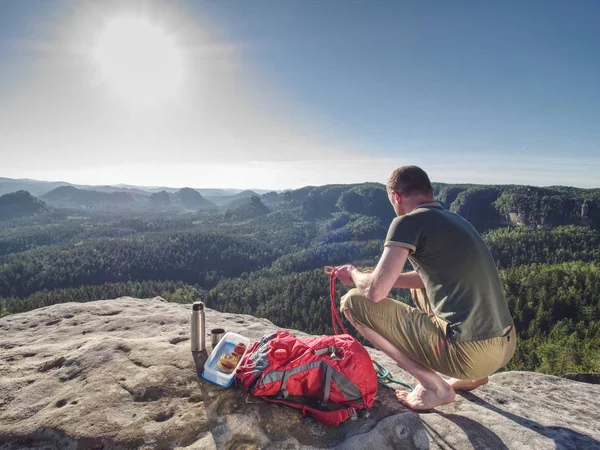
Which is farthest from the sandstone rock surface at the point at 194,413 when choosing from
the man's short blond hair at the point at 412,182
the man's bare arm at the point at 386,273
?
the man's short blond hair at the point at 412,182

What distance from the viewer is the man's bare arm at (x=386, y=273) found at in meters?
3.40

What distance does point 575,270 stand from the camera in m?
61.5

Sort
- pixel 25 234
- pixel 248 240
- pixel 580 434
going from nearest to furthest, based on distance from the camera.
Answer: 1. pixel 580 434
2. pixel 248 240
3. pixel 25 234

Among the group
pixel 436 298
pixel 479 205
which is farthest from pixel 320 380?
pixel 479 205

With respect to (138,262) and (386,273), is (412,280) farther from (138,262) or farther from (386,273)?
(138,262)

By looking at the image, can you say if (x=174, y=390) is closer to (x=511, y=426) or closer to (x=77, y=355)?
(x=77, y=355)

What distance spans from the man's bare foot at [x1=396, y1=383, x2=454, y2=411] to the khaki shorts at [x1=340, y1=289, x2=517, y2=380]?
0.26 metres

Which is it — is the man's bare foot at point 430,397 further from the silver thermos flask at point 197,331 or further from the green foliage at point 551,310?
the green foliage at point 551,310

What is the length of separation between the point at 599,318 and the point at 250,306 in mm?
65680

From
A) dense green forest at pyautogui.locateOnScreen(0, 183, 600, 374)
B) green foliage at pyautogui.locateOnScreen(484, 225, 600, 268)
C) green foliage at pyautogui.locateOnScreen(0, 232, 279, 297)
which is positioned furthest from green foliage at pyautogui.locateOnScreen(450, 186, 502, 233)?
green foliage at pyautogui.locateOnScreen(0, 232, 279, 297)

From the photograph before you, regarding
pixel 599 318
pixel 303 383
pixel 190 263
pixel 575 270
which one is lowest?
pixel 190 263

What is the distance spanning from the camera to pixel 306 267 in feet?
400

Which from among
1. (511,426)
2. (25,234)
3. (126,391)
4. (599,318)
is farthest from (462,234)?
(25,234)

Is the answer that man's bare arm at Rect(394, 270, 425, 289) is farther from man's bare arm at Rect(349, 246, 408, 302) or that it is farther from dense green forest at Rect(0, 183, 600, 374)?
dense green forest at Rect(0, 183, 600, 374)
